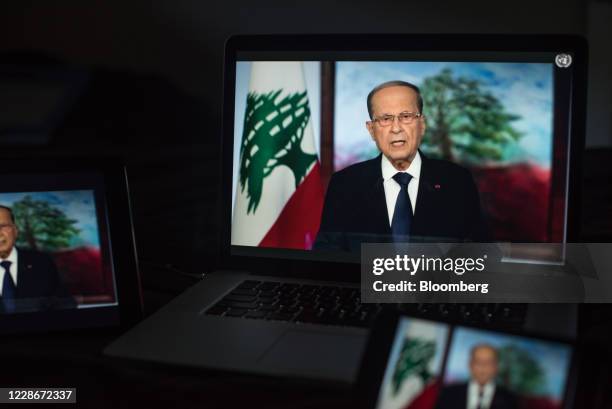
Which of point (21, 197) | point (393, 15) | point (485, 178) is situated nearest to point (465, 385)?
point (485, 178)

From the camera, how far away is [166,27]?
1.45 m

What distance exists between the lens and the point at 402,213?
744 millimetres

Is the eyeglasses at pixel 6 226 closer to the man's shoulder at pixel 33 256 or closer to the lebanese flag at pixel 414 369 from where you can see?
the man's shoulder at pixel 33 256

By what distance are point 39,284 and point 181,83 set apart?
1106mm

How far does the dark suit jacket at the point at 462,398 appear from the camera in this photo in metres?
0.41

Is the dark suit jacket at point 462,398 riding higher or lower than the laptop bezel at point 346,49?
lower

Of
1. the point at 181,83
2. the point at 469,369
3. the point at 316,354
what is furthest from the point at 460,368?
the point at 181,83

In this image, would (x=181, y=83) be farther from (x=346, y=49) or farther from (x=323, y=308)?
(x=323, y=308)

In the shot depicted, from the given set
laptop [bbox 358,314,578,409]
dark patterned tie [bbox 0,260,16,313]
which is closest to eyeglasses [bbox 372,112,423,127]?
laptop [bbox 358,314,578,409]

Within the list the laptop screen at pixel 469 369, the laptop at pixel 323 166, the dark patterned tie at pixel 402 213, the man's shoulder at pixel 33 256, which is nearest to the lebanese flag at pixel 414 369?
the laptop screen at pixel 469 369

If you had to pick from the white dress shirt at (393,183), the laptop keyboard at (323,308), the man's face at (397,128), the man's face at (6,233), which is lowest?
the laptop keyboard at (323,308)

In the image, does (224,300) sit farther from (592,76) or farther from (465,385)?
(592,76)

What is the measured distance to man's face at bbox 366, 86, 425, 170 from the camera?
28.9 inches

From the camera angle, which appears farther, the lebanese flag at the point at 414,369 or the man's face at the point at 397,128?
the man's face at the point at 397,128
